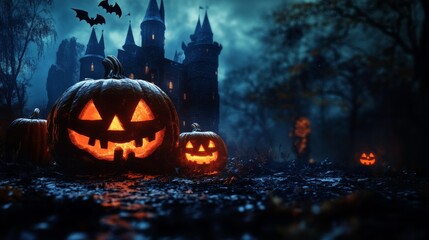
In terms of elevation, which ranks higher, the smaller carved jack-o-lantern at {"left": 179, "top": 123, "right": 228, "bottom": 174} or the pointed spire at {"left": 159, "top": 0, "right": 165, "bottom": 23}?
the pointed spire at {"left": 159, "top": 0, "right": 165, "bottom": 23}

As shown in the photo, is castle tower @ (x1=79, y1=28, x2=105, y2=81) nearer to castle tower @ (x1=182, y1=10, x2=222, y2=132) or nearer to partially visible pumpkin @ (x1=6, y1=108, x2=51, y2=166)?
castle tower @ (x1=182, y1=10, x2=222, y2=132)

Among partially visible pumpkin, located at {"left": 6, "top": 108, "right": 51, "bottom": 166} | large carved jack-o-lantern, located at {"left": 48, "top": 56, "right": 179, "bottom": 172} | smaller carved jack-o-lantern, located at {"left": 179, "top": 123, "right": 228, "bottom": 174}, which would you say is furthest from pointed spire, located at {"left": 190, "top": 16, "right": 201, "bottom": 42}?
large carved jack-o-lantern, located at {"left": 48, "top": 56, "right": 179, "bottom": 172}

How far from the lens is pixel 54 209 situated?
1.94 meters

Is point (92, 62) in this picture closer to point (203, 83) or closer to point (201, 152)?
point (203, 83)

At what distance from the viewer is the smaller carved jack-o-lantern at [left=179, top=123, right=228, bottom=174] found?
653 cm

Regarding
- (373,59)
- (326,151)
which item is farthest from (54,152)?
(326,151)

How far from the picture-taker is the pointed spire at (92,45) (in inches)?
1417

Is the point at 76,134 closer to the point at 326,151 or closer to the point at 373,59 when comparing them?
the point at 373,59

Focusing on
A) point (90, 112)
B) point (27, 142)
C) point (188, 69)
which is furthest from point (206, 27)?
point (90, 112)

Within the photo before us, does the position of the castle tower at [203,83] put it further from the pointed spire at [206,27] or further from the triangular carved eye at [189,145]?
the triangular carved eye at [189,145]

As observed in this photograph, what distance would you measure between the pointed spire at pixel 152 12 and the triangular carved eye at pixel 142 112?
33.3 metres

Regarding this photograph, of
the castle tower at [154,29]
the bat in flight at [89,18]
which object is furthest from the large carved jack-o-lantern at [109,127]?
the castle tower at [154,29]

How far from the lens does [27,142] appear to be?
6.03 m

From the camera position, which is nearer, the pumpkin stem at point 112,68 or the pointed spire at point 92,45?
the pumpkin stem at point 112,68
